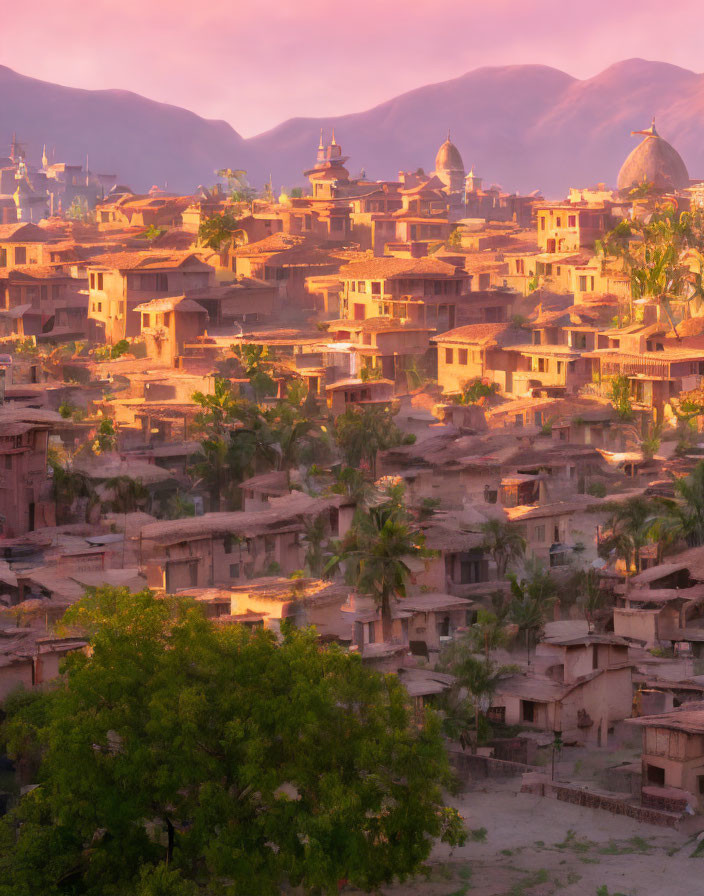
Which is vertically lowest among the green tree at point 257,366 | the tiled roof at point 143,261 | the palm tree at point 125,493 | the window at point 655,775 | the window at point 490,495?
the window at point 655,775

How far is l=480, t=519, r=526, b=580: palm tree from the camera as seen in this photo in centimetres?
4262

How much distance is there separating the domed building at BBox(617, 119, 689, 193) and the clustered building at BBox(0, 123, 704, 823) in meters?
0.31

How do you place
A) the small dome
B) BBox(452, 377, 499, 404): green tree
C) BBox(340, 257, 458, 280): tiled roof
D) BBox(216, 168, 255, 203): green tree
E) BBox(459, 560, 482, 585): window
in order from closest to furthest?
BBox(459, 560, 482, 585): window
BBox(452, 377, 499, 404): green tree
BBox(340, 257, 458, 280): tiled roof
BBox(216, 168, 255, 203): green tree
the small dome

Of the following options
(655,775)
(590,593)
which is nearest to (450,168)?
(590,593)

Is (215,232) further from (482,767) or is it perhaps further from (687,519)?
(482,767)

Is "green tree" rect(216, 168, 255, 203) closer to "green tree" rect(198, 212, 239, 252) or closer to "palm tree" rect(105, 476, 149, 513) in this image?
"green tree" rect(198, 212, 239, 252)

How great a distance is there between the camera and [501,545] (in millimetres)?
42688

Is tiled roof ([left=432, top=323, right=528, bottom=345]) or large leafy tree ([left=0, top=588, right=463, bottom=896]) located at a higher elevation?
tiled roof ([left=432, top=323, right=528, bottom=345])

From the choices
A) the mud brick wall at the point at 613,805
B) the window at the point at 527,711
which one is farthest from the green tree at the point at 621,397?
the mud brick wall at the point at 613,805

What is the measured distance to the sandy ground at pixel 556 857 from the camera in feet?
82.3

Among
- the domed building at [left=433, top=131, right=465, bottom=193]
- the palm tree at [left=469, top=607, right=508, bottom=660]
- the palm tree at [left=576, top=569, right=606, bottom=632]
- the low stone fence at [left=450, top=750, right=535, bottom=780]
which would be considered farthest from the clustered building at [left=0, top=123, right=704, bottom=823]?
the domed building at [left=433, top=131, right=465, bottom=193]

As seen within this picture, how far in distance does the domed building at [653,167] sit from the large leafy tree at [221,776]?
263 ft

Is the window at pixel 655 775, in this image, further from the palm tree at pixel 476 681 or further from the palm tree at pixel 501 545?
the palm tree at pixel 501 545

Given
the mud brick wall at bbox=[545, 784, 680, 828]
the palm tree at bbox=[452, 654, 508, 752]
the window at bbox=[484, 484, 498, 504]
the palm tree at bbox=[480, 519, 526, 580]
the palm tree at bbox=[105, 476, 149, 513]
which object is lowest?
the mud brick wall at bbox=[545, 784, 680, 828]
